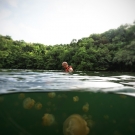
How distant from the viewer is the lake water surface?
23.1 feet

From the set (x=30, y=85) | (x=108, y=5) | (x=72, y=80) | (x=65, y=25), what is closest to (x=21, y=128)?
(x=30, y=85)

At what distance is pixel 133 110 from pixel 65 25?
23.6ft

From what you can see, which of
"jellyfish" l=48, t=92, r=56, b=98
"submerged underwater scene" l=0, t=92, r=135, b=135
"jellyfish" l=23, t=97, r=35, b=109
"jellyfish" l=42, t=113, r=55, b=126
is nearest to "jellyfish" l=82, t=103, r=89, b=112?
"submerged underwater scene" l=0, t=92, r=135, b=135

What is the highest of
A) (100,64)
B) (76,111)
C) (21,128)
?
(100,64)

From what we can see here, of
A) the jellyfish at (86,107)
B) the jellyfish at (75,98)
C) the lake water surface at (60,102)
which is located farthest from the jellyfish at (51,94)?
the jellyfish at (86,107)

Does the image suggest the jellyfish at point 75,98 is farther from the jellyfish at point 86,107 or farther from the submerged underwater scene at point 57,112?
the jellyfish at point 86,107

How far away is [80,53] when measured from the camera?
1491 cm

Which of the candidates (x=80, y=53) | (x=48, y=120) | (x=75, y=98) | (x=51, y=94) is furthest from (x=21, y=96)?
(x=80, y=53)

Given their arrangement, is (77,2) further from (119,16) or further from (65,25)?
(119,16)

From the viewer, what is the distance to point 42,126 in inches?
283

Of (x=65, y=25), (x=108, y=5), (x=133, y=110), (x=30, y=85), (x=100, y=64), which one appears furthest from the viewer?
(x=100, y=64)

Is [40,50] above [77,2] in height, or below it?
below

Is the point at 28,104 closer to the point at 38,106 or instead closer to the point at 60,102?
the point at 38,106

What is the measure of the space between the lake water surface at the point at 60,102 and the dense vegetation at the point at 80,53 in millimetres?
3611
